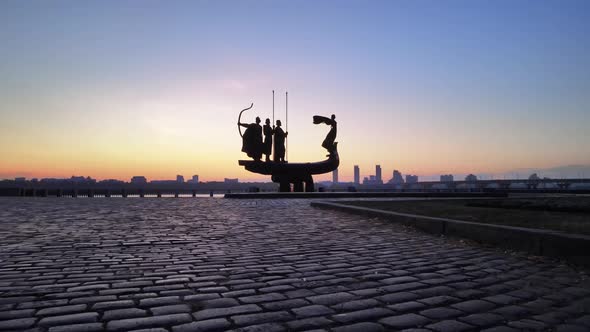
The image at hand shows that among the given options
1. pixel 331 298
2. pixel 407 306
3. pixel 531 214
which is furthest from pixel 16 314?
pixel 531 214

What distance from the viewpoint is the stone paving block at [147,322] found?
9.65ft

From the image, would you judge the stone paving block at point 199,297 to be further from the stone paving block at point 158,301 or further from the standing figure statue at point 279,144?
the standing figure statue at point 279,144

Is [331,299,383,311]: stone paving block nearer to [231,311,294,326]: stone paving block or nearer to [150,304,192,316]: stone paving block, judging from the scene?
[231,311,294,326]: stone paving block

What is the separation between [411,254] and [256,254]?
2252 millimetres

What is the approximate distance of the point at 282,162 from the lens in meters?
25.8

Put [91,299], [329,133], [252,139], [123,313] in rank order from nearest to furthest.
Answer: [123,313]
[91,299]
[252,139]
[329,133]

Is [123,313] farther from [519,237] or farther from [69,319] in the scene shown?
[519,237]

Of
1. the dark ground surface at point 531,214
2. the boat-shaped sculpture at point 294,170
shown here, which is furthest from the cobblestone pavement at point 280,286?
the boat-shaped sculpture at point 294,170

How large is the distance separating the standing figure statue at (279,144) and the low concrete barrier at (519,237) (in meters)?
17.4

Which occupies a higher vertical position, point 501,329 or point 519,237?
point 519,237

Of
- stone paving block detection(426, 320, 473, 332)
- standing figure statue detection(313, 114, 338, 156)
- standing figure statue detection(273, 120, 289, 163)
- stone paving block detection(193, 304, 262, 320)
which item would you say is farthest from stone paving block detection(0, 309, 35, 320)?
standing figure statue detection(313, 114, 338, 156)

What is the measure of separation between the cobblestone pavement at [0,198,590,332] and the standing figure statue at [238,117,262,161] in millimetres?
17534

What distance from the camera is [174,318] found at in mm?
3131

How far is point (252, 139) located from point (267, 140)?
106cm
